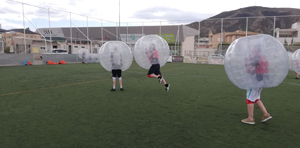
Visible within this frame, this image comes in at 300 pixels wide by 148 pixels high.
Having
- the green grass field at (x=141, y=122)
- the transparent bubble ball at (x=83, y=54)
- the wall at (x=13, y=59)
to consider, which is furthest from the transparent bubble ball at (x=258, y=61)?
the transparent bubble ball at (x=83, y=54)

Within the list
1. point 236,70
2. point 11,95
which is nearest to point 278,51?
point 236,70

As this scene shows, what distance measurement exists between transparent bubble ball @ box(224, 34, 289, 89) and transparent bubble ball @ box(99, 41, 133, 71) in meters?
4.08

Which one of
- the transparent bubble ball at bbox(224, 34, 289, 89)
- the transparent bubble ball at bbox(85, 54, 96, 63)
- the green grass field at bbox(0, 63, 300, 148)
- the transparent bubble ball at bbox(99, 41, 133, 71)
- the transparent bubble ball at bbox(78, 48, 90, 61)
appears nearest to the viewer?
the green grass field at bbox(0, 63, 300, 148)

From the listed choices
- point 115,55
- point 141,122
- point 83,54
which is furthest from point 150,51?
point 83,54

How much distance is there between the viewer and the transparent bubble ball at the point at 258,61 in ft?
11.5

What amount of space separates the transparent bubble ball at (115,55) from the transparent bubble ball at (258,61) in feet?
13.4

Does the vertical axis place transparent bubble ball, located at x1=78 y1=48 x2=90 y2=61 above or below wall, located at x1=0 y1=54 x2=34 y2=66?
above

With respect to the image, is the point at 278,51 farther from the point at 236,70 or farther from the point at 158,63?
the point at 158,63

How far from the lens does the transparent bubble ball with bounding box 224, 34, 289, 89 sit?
138 inches

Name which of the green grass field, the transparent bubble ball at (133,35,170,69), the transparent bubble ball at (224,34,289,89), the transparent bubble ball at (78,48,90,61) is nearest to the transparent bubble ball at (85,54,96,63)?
→ the transparent bubble ball at (78,48,90,61)

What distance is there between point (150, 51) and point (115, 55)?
47.2 inches

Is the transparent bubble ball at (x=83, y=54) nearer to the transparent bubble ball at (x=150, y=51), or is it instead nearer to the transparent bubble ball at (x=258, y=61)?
the transparent bubble ball at (x=150, y=51)

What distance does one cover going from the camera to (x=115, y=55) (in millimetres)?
6941

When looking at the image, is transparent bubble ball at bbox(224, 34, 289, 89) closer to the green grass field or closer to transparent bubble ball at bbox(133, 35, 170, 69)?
the green grass field
